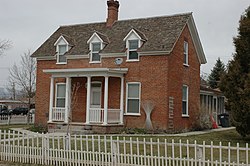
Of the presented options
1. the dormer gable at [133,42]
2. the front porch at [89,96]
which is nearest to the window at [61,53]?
the front porch at [89,96]

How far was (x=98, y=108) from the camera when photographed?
24328 millimetres

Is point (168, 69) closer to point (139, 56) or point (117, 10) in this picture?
point (139, 56)

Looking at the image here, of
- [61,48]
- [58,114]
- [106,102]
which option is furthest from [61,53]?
[106,102]

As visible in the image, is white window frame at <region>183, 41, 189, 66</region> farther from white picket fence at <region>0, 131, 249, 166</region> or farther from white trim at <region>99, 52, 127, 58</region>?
white picket fence at <region>0, 131, 249, 166</region>

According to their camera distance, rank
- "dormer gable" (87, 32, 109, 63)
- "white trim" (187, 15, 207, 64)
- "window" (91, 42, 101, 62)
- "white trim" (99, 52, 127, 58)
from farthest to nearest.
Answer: "white trim" (187, 15, 207, 64) < "window" (91, 42, 101, 62) < "dormer gable" (87, 32, 109, 63) < "white trim" (99, 52, 127, 58)

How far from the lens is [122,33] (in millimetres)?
27203

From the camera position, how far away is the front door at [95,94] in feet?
84.7

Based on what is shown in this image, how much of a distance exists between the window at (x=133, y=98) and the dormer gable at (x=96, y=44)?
11.2 feet

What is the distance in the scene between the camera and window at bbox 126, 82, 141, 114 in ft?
80.1

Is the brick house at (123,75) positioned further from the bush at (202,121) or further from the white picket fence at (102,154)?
the white picket fence at (102,154)

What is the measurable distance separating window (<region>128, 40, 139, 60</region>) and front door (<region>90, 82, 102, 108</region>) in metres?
2.96

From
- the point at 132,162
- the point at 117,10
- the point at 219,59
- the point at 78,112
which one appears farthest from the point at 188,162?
the point at 219,59

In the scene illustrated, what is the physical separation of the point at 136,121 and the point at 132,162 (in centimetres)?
1362

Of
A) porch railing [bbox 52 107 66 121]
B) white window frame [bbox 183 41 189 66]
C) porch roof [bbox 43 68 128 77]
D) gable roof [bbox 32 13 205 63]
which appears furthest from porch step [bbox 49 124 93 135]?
white window frame [bbox 183 41 189 66]
